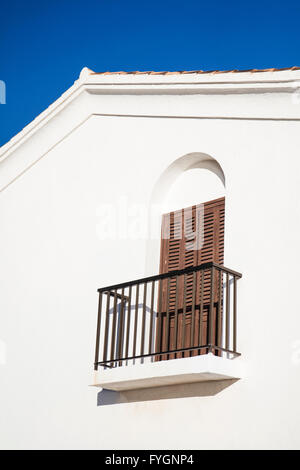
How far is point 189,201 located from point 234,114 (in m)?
1.43

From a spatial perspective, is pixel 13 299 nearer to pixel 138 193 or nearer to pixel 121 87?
pixel 138 193

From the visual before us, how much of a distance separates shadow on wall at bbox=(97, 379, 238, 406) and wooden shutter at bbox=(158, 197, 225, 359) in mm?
635

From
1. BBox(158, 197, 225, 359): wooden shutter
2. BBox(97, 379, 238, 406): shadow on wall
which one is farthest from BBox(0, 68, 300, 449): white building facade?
BBox(158, 197, 225, 359): wooden shutter

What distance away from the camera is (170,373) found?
9812 mm

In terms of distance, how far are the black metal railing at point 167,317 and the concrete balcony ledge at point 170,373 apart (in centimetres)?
14

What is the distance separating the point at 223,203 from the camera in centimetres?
1117

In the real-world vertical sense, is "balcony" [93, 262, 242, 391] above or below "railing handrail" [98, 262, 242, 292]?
below

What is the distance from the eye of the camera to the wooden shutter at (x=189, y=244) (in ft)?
36.0

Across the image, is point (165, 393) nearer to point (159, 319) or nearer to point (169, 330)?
point (169, 330)

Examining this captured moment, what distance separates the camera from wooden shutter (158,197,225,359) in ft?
36.0

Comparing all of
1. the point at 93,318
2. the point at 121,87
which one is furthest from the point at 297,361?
the point at 121,87
